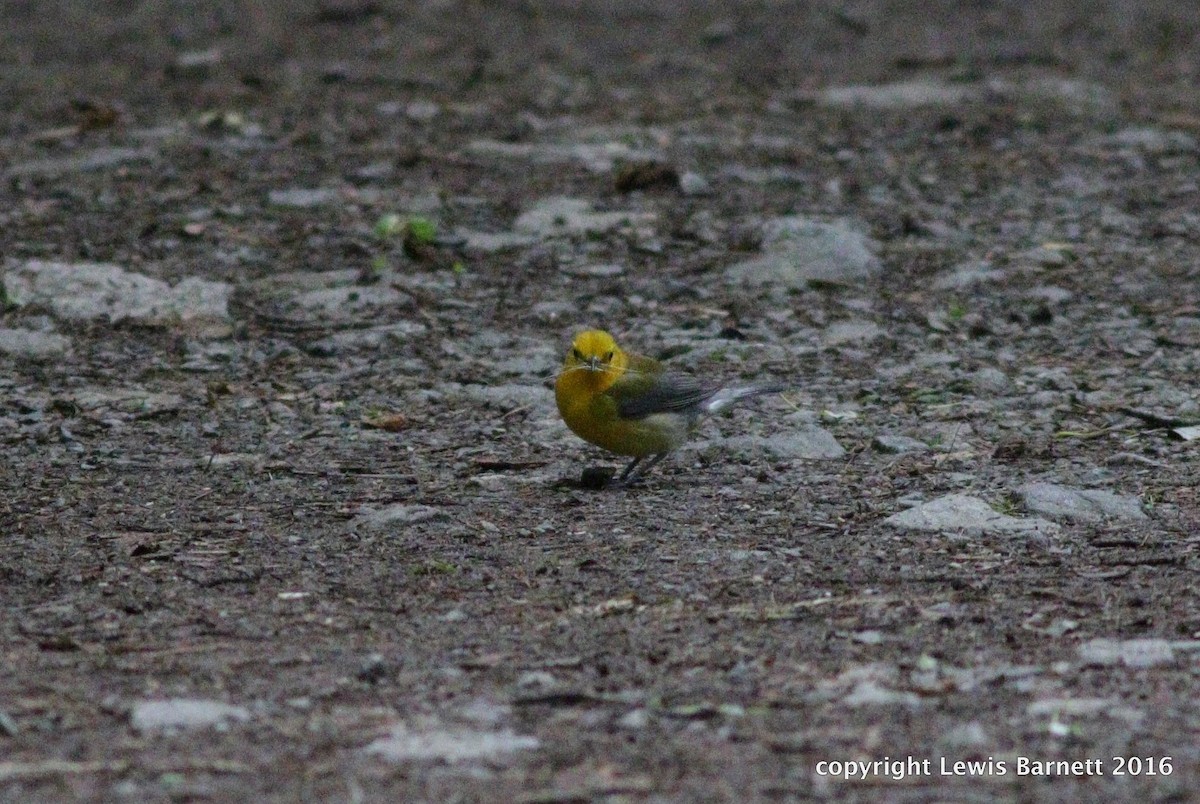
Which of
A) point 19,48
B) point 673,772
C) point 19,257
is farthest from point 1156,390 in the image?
point 19,48

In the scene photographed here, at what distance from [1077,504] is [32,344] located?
4.00m

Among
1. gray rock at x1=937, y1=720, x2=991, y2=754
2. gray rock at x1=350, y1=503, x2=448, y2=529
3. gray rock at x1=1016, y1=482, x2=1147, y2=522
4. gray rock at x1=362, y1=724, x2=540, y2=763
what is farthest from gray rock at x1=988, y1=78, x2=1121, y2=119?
gray rock at x1=362, y1=724, x2=540, y2=763

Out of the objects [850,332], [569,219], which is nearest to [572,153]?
[569,219]

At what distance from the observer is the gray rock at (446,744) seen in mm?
3275

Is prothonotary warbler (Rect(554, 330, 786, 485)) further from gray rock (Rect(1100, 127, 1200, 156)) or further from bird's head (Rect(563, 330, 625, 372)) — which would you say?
gray rock (Rect(1100, 127, 1200, 156))

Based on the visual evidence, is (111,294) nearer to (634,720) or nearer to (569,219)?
(569,219)

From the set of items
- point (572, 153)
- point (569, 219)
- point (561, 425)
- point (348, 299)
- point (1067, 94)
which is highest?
point (1067, 94)

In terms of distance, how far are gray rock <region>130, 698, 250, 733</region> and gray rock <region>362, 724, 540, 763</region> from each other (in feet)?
1.10

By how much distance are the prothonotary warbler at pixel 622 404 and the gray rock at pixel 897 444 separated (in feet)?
2.01

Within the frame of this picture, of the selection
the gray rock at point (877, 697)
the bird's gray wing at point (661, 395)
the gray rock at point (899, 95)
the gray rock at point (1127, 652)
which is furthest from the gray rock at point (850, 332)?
the gray rock at point (899, 95)

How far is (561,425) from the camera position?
20.9ft

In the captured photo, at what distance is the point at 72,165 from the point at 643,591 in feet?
19.1

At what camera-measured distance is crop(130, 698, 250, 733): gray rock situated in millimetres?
3443

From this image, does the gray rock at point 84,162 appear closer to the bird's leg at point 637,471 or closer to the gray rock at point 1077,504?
the bird's leg at point 637,471
